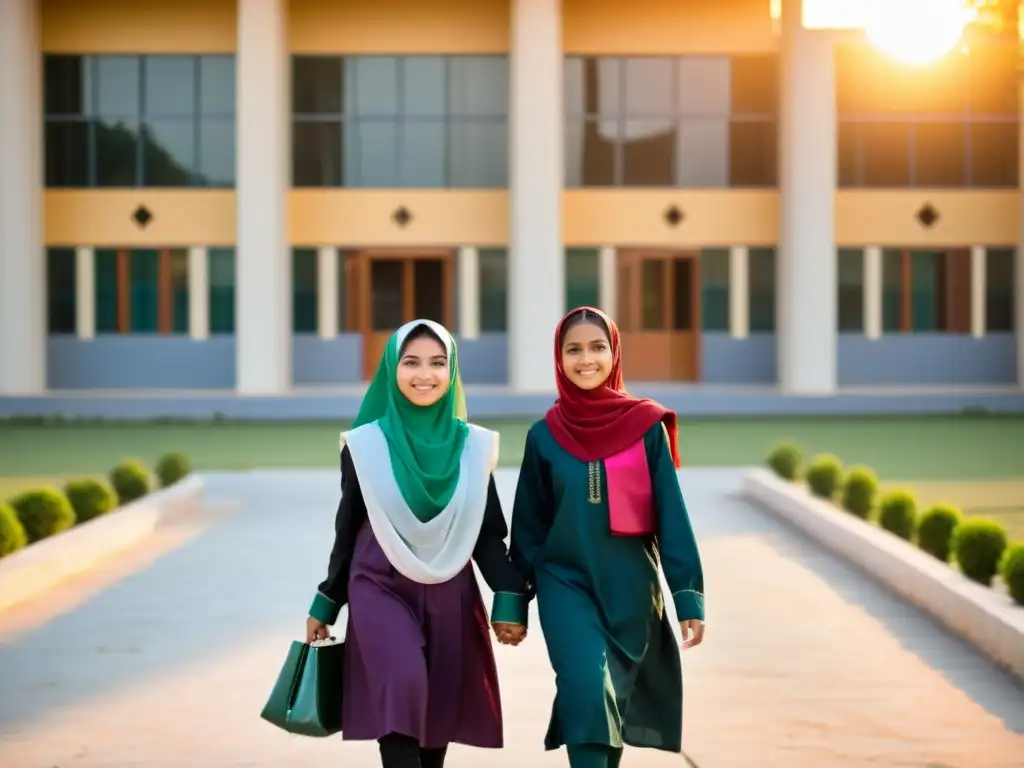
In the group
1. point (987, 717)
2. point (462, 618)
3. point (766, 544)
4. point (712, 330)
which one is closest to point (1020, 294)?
point (712, 330)

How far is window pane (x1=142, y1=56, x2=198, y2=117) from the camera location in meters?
33.7

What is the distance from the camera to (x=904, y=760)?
5688 millimetres

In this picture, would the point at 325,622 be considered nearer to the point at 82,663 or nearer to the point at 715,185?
the point at 82,663

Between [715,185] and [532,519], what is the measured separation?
29906mm

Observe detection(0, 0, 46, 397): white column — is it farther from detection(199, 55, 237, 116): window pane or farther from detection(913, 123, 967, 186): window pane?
detection(913, 123, 967, 186): window pane

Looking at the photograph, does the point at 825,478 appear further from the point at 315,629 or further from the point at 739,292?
the point at 739,292

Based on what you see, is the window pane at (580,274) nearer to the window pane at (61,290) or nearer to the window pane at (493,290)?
the window pane at (493,290)

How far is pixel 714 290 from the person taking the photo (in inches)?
1355

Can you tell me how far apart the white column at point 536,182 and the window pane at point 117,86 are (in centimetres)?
820

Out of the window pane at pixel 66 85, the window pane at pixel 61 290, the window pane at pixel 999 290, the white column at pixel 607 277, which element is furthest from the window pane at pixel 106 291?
the window pane at pixel 999 290

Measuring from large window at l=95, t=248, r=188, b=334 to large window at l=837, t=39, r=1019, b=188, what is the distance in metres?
14.3

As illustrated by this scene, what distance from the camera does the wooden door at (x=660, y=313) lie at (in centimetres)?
3434

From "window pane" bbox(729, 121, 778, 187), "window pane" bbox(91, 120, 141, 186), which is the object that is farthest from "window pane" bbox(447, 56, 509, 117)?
"window pane" bbox(91, 120, 141, 186)

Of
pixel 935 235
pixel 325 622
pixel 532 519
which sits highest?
pixel 935 235
